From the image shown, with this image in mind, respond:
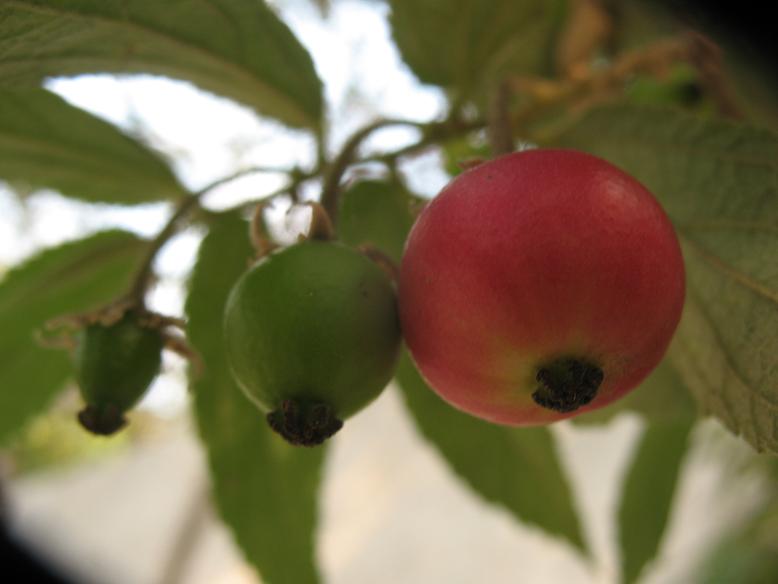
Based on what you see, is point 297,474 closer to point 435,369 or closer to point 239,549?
point 239,549

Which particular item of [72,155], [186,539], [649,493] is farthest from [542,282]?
[186,539]

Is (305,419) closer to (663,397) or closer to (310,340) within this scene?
(310,340)

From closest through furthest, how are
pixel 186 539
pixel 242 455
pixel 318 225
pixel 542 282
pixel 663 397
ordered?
pixel 542 282
pixel 318 225
pixel 663 397
pixel 242 455
pixel 186 539

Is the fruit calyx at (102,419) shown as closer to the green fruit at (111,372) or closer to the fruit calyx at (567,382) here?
the green fruit at (111,372)

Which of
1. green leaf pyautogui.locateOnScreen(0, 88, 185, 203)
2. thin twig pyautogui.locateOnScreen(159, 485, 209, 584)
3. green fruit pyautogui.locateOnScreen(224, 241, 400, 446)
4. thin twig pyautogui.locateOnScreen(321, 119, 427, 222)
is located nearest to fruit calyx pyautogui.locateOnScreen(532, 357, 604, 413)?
green fruit pyautogui.locateOnScreen(224, 241, 400, 446)

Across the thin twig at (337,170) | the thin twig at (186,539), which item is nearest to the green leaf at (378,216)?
the thin twig at (337,170)

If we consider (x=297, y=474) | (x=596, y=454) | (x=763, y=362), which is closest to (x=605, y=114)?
(x=763, y=362)
